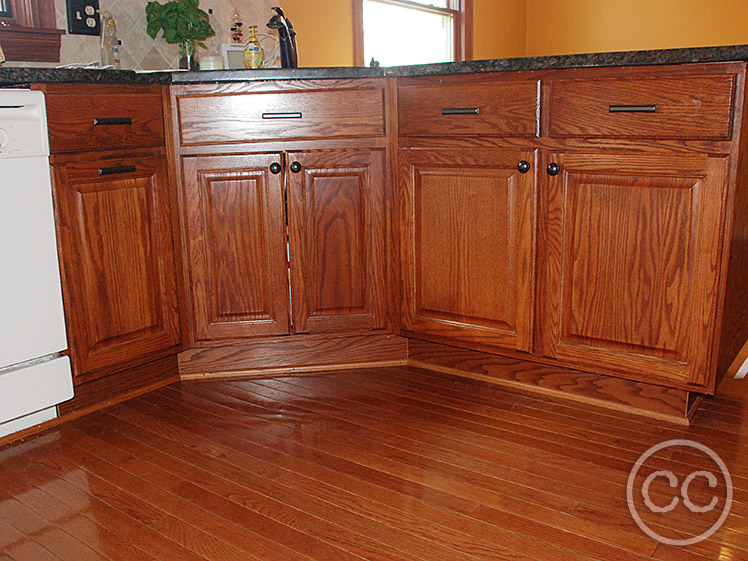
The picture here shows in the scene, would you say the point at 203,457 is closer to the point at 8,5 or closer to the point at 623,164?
the point at 623,164

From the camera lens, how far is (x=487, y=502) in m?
1.60

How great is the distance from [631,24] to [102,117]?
3816mm

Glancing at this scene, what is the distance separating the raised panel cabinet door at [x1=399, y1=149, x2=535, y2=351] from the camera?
2121mm

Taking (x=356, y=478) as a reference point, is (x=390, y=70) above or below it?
above

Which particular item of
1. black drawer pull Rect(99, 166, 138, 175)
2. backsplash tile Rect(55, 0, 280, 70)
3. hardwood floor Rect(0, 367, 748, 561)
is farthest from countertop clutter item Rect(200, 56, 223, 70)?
hardwood floor Rect(0, 367, 748, 561)

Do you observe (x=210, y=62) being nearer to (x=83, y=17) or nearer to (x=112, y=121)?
(x=83, y=17)

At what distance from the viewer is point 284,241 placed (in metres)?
2.34

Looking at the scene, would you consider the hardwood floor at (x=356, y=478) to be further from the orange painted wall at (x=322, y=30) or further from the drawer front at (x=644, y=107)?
the orange painted wall at (x=322, y=30)

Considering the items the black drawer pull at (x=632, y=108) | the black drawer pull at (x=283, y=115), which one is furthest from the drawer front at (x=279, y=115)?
the black drawer pull at (x=632, y=108)

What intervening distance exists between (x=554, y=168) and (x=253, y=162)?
911mm

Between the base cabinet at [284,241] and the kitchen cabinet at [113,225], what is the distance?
0.11 meters

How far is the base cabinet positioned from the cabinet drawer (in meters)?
0.16

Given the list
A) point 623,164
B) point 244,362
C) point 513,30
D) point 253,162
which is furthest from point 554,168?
point 513,30

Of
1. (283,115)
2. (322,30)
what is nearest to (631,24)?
(322,30)
